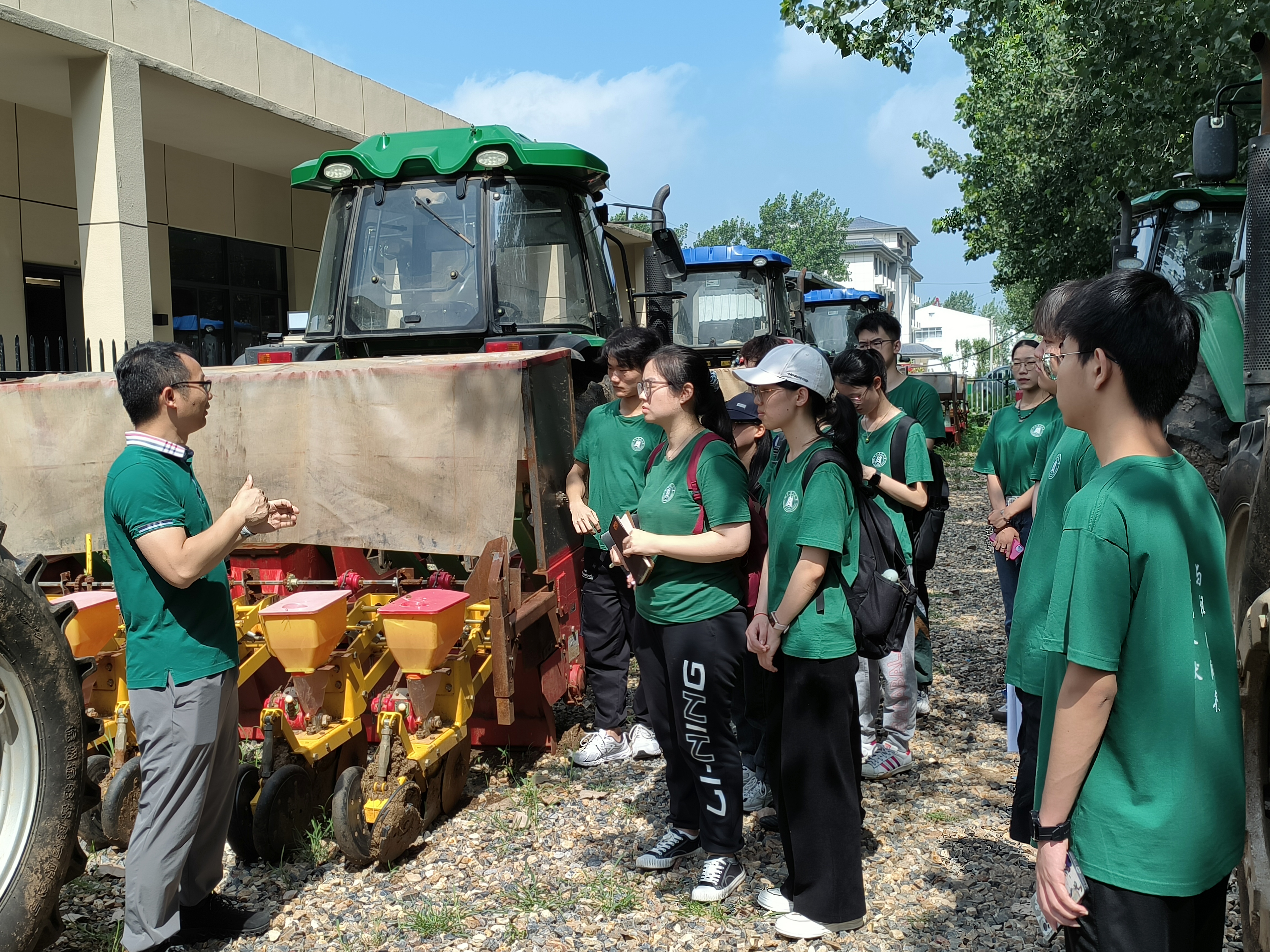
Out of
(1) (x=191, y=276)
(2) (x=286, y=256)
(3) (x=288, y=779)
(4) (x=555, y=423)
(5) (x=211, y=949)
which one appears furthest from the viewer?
(2) (x=286, y=256)

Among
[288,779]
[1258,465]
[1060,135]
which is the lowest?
[288,779]

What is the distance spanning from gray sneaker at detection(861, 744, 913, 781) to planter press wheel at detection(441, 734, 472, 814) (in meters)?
1.75

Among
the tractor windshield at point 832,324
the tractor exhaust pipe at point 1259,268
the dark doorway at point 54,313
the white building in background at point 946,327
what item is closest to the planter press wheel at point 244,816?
the tractor exhaust pipe at point 1259,268

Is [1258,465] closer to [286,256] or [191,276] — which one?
[191,276]

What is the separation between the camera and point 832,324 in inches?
731

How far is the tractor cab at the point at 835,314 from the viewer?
18297mm

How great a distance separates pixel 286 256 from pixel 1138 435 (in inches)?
586

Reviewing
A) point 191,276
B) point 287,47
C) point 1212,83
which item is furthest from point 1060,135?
point 191,276

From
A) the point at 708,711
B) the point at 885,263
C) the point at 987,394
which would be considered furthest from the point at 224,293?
the point at 885,263

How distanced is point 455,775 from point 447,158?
3.37 meters

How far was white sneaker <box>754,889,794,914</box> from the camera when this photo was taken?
361 centimetres

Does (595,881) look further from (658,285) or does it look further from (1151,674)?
(658,285)

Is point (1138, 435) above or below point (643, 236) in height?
below

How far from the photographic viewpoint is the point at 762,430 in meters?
5.11
